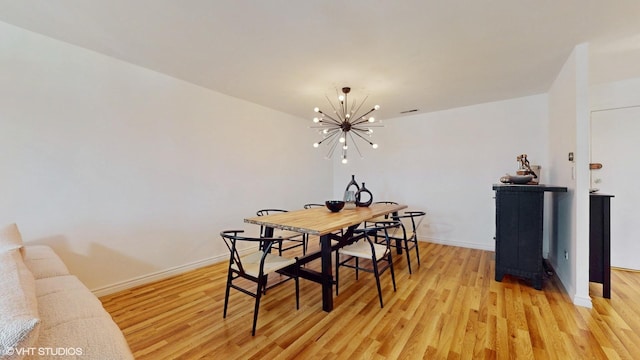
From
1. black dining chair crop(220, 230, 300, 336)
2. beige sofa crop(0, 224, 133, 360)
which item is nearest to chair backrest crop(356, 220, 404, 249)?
black dining chair crop(220, 230, 300, 336)

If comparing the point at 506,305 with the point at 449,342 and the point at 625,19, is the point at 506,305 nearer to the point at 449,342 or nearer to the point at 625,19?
the point at 449,342

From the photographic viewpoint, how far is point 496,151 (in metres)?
3.95

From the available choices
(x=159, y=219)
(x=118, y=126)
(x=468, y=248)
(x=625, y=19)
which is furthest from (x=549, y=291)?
(x=118, y=126)

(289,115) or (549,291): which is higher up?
(289,115)

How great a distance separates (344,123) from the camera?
3162 mm

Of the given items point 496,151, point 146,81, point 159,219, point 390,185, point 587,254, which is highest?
point 146,81

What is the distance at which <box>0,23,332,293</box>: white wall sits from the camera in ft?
7.04

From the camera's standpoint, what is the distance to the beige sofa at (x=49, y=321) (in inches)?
30.7

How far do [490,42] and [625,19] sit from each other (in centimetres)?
88

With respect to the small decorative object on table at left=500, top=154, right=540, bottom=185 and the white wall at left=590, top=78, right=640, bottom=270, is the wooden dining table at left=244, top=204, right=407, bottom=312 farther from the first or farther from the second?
the white wall at left=590, top=78, right=640, bottom=270

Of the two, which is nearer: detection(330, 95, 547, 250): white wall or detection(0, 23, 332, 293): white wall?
detection(0, 23, 332, 293): white wall

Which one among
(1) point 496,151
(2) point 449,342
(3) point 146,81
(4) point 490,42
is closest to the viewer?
(2) point 449,342

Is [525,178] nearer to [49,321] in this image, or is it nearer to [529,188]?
[529,188]

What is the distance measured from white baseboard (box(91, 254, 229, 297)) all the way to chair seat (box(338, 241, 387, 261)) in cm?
186
